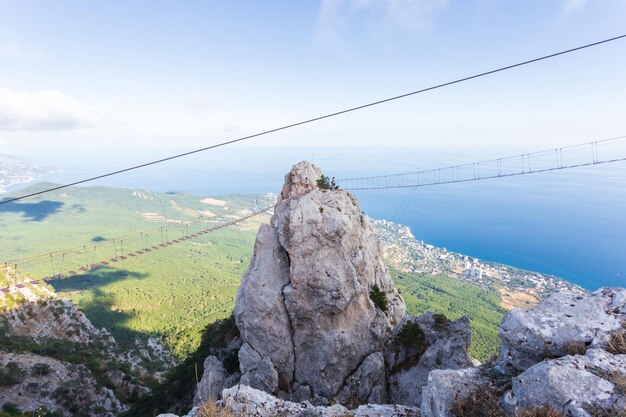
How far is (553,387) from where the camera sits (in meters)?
5.32

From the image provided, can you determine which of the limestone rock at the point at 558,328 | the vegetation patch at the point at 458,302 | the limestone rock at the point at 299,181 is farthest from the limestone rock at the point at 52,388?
the vegetation patch at the point at 458,302

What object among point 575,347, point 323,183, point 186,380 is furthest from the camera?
point 186,380

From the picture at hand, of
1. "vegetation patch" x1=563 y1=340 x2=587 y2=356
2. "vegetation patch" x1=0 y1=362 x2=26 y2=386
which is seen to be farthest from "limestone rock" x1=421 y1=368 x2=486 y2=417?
"vegetation patch" x1=0 y1=362 x2=26 y2=386

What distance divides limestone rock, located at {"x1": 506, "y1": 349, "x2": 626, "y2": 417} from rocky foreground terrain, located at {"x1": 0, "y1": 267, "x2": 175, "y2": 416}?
105ft

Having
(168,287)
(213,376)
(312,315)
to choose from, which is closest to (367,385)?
(312,315)

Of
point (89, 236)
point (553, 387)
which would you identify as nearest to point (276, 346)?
point (553, 387)

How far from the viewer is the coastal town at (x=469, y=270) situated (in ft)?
326

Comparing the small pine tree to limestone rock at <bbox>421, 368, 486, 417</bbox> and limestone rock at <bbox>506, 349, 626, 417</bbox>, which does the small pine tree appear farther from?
limestone rock at <bbox>506, 349, 626, 417</bbox>

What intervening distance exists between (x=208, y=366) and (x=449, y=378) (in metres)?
20.7

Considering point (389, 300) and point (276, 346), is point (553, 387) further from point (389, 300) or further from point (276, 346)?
point (389, 300)

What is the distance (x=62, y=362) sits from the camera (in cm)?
3419

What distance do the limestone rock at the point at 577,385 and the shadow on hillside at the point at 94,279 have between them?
115 m

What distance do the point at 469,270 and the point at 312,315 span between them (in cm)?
12004

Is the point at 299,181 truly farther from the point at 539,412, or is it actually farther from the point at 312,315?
the point at 539,412
